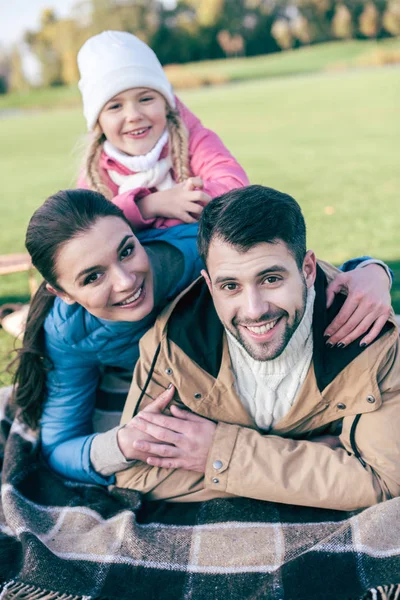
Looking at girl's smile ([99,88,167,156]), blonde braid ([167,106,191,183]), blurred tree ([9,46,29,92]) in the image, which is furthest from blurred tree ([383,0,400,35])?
girl's smile ([99,88,167,156])

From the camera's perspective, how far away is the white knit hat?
12.9 feet

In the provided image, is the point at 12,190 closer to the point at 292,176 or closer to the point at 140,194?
the point at 292,176

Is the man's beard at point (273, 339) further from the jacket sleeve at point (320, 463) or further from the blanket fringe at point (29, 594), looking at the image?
the blanket fringe at point (29, 594)

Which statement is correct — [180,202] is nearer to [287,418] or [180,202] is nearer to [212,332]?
[212,332]

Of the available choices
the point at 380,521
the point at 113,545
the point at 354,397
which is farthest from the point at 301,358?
the point at 113,545

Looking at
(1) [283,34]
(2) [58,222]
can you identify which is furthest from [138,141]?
(1) [283,34]

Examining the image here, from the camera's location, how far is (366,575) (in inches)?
101

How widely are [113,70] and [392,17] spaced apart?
224ft

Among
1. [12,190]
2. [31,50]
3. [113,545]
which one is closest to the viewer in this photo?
[113,545]

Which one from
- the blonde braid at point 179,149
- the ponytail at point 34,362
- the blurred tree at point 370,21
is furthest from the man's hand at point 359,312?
the blurred tree at point 370,21

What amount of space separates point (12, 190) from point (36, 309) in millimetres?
10956

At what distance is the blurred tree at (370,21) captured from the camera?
64.7 m

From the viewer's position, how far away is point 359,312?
3.01m

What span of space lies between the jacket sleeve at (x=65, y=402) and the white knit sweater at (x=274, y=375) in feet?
3.30
